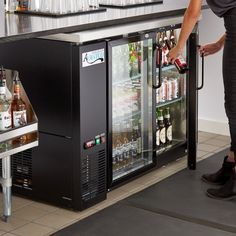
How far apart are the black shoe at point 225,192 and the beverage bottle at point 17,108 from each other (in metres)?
1.41

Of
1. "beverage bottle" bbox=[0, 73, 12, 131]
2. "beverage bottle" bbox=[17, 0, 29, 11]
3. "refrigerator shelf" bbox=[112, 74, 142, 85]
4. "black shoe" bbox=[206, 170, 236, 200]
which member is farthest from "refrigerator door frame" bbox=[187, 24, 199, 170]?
"beverage bottle" bbox=[0, 73, 12, 131]

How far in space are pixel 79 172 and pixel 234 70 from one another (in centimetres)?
113

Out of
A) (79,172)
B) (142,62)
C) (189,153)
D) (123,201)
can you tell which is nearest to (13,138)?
(79,172)

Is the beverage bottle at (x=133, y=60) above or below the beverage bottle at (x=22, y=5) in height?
below

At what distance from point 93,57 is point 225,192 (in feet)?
4.10

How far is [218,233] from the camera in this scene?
3971 mm

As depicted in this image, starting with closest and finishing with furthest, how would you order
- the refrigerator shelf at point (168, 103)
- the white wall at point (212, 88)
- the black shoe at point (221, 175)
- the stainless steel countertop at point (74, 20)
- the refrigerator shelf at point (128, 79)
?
the stainless steel countertop at point (74, 20) < the refrigerator shelf at point (128, 79) < the black shoe at point (221, 175) < the refrigerator shelf at point (168, 103) < the white wall at point (212, 88)

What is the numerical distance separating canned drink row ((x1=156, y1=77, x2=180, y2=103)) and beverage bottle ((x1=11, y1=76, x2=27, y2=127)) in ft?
4.77

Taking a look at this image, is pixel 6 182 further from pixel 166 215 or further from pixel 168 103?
pixel 168 103

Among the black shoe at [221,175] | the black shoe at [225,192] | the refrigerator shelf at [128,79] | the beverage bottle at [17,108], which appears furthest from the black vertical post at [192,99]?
the beverage bottle at [17,108]

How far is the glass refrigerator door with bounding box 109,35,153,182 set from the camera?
4.66 meters

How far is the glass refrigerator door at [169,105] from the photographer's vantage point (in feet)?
16.8

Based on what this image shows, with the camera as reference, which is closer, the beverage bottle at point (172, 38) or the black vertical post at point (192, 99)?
the black vertical post at point (192, 99)

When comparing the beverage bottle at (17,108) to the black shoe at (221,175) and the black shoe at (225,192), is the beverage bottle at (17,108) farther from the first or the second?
the black shoe at (221,175)
